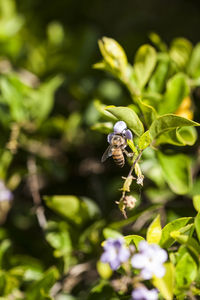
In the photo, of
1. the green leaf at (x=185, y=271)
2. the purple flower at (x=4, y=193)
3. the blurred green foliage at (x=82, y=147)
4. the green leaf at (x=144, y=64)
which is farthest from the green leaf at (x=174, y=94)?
the purple flower at (x=4, y=193)

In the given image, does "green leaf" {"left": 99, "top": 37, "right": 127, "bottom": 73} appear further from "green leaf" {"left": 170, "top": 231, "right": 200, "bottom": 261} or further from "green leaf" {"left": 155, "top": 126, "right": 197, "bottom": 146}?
"green leaf" {"left": 170, "top": 231, "right": 200, "bottom": 261}

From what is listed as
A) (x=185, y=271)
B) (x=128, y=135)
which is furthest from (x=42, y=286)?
(x=128, y=135)

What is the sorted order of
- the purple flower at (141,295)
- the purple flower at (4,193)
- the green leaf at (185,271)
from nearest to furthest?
the purple flower at (141,295)
the green leaf at (185,271)
the purple flower at (4,193)

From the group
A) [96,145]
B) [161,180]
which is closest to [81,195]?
[96,145]

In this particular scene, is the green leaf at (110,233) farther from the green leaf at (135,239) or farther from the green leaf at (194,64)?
the green leaf at (194,64)

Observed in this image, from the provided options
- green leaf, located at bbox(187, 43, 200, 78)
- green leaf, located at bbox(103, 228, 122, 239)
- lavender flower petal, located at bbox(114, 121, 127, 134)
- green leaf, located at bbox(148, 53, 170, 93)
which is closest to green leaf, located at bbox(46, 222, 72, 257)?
green leaf, located at bbox(103, 228, 122, 239)
